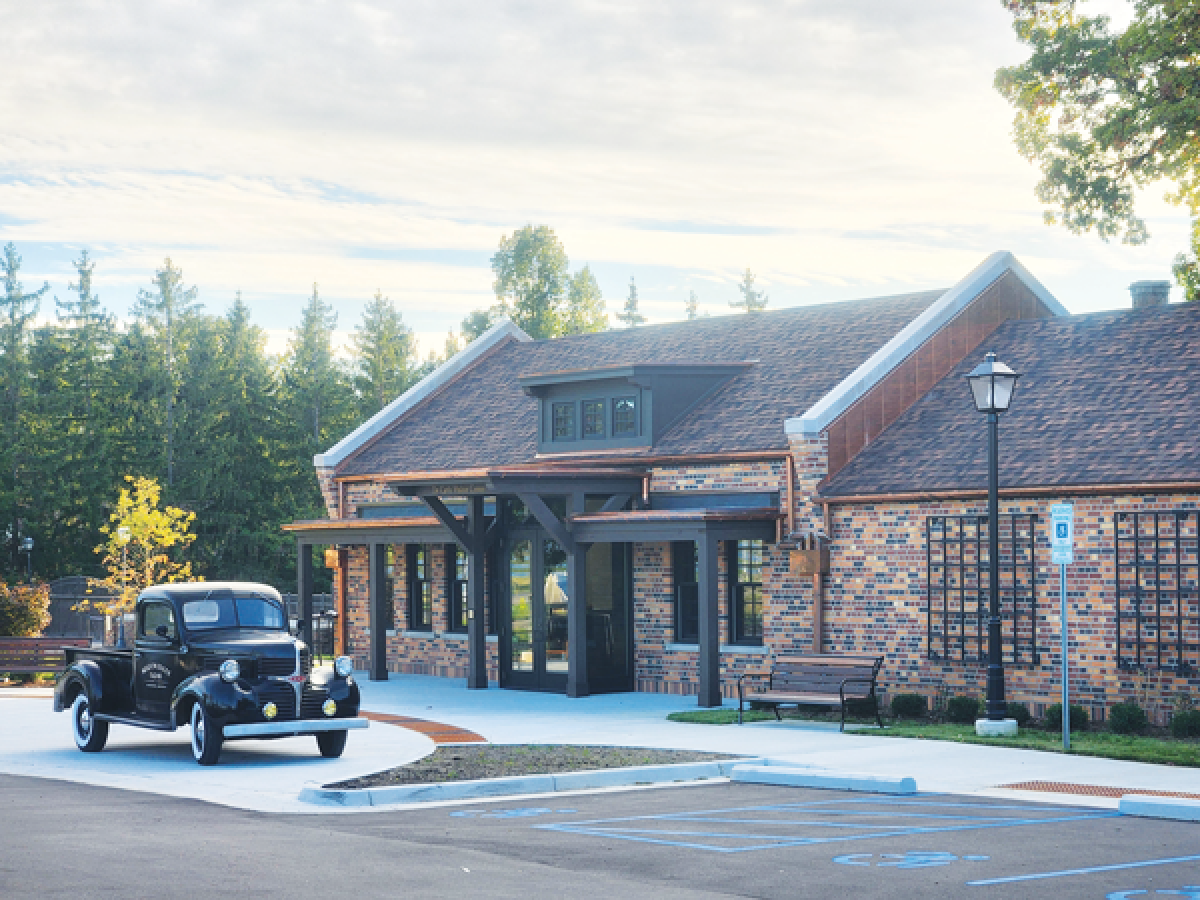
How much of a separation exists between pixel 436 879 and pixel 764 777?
19.1 feet

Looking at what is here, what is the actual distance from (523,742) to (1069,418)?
9.40 metres

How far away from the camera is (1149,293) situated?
26.3 metres

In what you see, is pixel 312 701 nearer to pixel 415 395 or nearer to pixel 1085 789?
pixel 1085 789

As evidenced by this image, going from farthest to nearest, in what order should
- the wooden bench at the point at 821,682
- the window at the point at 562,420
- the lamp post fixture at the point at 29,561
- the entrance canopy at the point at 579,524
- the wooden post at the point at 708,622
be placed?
the lamp post fixture at the point at 29,561 < the window at the point at 562,420 < the entrance canopy at the point at 579,524 < the wooden post at the point at 708,622 < the wooden bench at the point at 821,682

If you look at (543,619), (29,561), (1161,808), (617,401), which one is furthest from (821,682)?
(29,561)

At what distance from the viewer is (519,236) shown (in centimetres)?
5634

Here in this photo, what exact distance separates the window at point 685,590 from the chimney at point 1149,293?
353 inches

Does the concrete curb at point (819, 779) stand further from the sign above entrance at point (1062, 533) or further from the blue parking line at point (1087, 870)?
the sign above entrance at point (1062, 533)

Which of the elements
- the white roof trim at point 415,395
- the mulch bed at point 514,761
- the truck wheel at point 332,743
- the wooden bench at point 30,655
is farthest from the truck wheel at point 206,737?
the white roof trim at point 415,395

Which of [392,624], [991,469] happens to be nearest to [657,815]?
[991,469]

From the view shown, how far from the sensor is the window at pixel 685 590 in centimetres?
2461

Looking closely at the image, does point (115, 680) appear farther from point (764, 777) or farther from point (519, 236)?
point (519, 236)

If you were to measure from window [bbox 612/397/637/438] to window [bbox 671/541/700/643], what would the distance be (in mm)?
2757

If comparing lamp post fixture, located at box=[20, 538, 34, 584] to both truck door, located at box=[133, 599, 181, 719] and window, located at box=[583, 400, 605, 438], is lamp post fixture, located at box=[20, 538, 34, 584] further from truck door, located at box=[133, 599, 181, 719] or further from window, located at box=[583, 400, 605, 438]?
truck door, located at box=[133, 599, 181, 719]
